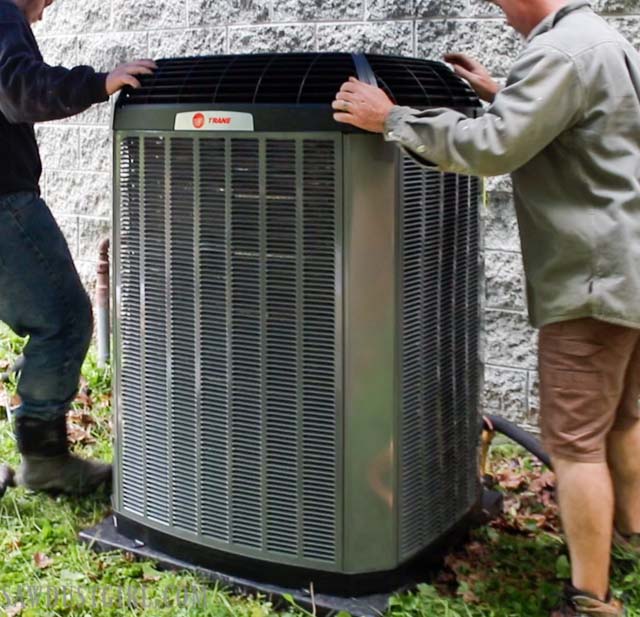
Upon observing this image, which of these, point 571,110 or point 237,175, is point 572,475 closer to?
point 571,110

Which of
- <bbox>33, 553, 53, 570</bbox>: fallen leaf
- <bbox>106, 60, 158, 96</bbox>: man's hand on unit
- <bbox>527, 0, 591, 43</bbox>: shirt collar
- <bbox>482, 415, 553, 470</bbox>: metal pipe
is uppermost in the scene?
<bbox>527, 0, 591, 43</bbox>: shirt collar

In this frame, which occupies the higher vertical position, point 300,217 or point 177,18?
point 177,18

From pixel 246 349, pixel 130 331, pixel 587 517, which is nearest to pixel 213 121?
pixel 246 349

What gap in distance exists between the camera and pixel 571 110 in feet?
9.80

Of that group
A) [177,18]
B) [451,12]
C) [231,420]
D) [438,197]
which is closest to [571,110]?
[438,197]

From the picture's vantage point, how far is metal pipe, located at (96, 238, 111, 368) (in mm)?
5965

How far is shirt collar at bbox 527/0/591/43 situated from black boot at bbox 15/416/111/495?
232cm

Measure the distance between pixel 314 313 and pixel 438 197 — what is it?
1.77 ft

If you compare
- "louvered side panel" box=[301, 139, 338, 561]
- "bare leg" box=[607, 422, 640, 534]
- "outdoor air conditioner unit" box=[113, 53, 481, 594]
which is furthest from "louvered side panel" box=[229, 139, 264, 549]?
"bare leg" box=[607, 422, 640, 534]

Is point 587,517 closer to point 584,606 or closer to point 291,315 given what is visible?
point 584,606

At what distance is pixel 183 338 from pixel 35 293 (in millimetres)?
842

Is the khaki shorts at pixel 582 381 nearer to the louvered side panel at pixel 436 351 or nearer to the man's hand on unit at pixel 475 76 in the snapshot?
the louvered side panel at pixel 436 351

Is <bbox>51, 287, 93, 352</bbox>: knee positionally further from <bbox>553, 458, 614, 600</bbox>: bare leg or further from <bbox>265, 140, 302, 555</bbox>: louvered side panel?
<bbox>553, 458, 614, 600</bbox>: bare leg

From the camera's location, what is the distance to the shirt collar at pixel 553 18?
3131 mm
